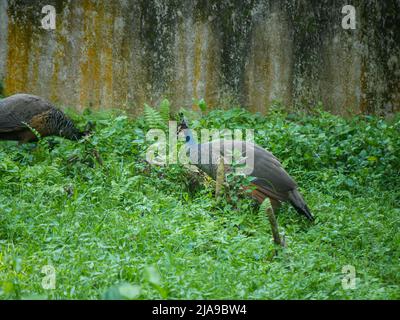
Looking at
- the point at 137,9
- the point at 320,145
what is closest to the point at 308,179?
the point at 320,145

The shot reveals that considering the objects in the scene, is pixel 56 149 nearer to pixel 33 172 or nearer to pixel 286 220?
pixel 33 172

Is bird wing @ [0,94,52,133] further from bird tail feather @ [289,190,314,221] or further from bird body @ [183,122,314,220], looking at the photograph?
bird tail feather @ [289,190,314,221]

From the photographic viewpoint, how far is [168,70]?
32.3 ft

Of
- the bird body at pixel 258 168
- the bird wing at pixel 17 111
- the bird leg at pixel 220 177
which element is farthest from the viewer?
the bird wing at pixel 17 111

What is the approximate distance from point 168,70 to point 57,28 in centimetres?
169

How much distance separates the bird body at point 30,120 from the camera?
8594mm

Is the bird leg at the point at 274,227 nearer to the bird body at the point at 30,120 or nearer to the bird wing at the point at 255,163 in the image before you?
the bird wing at the point at 255,163

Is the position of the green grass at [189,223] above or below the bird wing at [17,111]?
below

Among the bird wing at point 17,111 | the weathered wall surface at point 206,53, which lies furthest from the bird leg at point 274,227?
the weathered wall surface at point 206,53

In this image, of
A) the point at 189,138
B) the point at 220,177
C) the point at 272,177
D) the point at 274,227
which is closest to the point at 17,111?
the point at 189,138

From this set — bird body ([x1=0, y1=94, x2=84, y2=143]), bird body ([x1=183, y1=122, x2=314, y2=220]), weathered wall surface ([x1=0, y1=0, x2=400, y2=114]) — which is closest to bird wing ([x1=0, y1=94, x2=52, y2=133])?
bird body ([x1=0, y1=94, x2=84, y2=143])

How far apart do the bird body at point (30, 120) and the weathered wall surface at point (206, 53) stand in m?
0.81

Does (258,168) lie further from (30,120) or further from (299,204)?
(30,120)

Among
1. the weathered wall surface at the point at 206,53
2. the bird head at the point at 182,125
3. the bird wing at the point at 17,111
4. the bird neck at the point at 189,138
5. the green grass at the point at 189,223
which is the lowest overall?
the green grass at the point at 189,223
